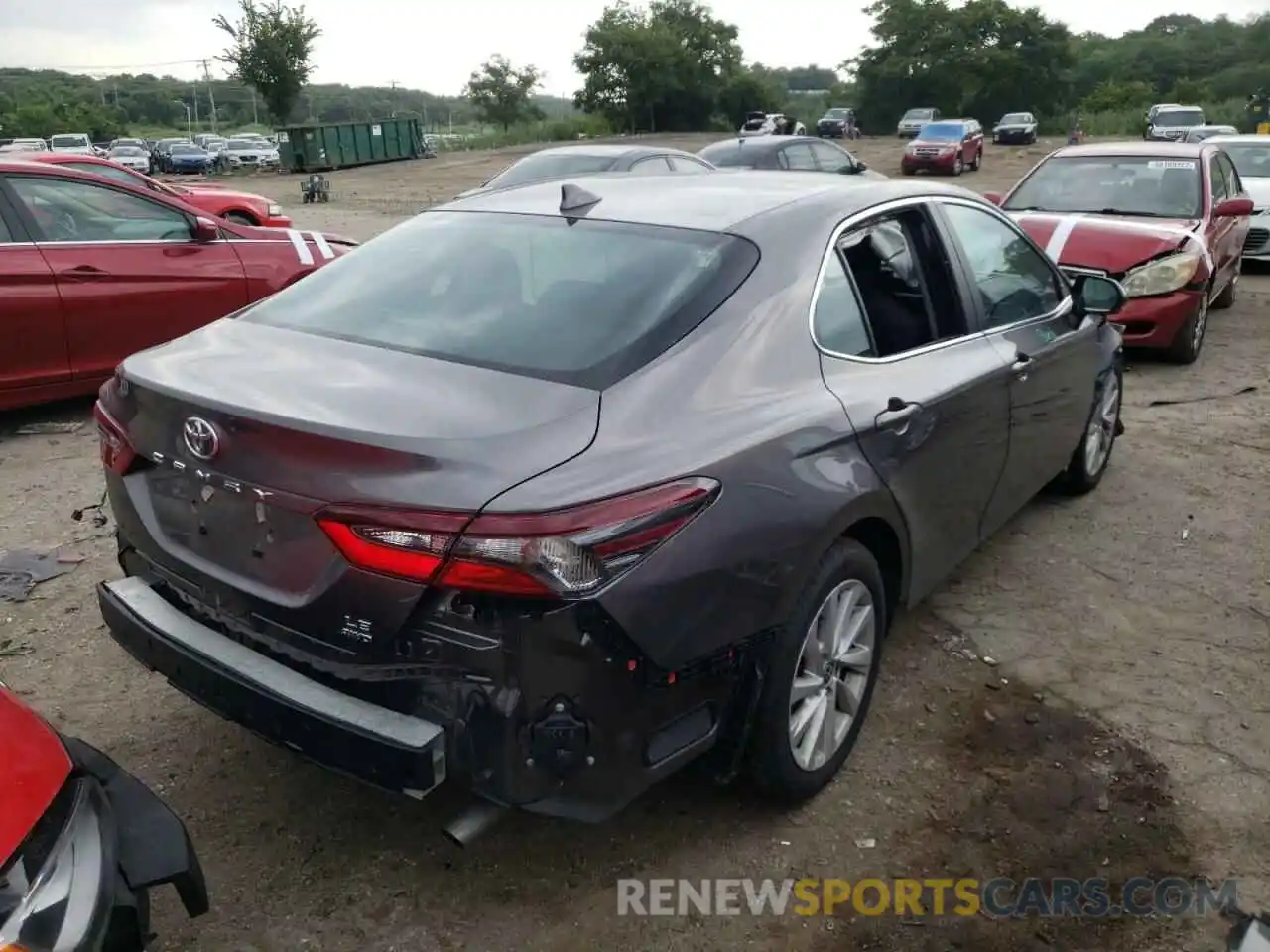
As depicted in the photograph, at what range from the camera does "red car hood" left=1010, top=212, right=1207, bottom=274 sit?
7.41 meters

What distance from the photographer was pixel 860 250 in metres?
3.26

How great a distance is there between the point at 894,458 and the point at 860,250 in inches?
26.9

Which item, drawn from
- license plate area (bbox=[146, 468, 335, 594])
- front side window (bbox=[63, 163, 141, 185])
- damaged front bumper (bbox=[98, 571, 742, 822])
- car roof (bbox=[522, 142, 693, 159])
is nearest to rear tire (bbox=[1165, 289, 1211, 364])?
car roof (bbox=[522, 142, 693, 159])

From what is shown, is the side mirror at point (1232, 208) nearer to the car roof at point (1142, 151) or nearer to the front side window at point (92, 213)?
the car roof at point (1142, 151)

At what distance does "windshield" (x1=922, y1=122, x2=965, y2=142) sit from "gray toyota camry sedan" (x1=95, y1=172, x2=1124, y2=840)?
2954 centimetres

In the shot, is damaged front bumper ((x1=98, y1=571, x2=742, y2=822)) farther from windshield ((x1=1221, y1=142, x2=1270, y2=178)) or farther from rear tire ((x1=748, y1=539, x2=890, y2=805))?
windshield ((x1=1221, y1=142, x2=1270, y2=178))

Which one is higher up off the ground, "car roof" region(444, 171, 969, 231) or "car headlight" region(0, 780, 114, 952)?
"car roof" region(444, 171, 969, 231)

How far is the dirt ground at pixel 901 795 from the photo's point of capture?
2.55 m

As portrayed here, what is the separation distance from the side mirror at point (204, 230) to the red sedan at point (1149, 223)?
5434 mm

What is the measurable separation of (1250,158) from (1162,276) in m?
7.05

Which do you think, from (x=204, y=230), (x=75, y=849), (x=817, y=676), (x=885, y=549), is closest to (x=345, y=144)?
(x=204, y=230)

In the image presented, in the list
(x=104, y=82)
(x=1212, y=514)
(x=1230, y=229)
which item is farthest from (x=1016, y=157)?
(x=104, y=82)

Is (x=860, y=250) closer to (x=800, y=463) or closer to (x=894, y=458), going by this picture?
(x=894, y=458)

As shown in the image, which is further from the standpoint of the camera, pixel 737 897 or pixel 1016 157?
pixel 1016 157
